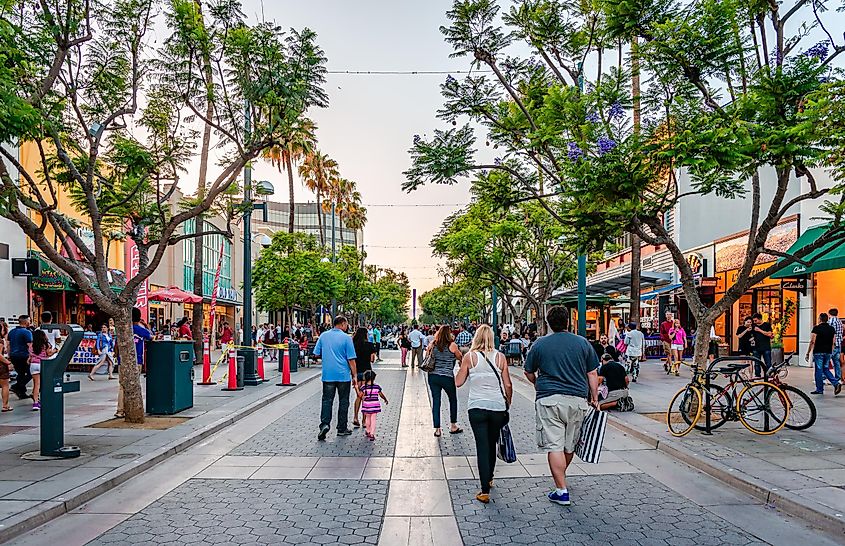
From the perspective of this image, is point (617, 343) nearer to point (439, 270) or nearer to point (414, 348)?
point (414, 348)

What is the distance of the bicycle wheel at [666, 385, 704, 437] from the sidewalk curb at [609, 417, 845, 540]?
0.47m

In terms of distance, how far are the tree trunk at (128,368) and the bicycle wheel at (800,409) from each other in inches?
390

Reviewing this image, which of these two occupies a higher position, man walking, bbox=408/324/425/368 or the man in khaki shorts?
the man in khaki shorts

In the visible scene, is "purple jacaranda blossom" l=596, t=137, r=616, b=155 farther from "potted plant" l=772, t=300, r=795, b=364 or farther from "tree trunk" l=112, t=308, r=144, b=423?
"potted plant" l=772, t=300, r=795, b=364

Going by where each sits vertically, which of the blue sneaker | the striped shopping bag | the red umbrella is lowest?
the blue sneaker

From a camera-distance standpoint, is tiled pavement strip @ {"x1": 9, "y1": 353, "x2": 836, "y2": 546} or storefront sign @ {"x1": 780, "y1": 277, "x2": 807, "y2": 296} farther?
storefront sign @ {"x1": 780, "y1": 277, "x2": 807, "y2": 296}

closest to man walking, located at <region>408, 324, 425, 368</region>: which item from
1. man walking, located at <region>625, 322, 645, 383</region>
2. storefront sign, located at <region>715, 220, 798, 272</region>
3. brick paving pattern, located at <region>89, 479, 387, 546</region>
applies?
man walking, located at <region>625, 322, 645, 383</region>

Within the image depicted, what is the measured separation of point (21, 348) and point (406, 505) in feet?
34.9

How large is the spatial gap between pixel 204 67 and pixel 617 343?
52.7 ft

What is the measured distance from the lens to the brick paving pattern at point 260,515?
5957 mm

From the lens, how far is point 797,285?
75.3 ft

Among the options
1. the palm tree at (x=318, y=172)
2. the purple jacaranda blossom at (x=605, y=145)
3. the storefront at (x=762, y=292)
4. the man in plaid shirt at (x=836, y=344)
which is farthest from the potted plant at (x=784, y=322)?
the palm tree at (x=318, y=172)

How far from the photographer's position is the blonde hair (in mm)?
7621

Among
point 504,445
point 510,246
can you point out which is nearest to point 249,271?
point 504,445
